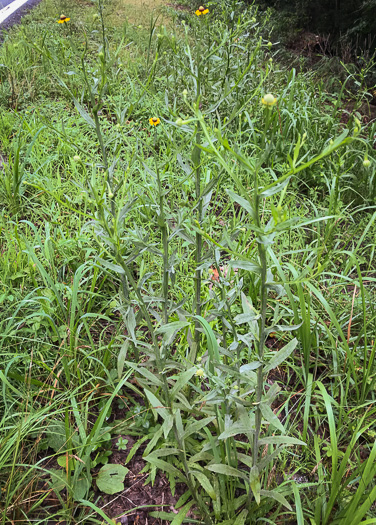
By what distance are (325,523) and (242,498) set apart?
0.80ft

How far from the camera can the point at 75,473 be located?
122cm

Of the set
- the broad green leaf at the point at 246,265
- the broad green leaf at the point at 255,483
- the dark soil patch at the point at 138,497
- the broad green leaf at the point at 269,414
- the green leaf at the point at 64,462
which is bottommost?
the dark soil patch at the point at 138,497

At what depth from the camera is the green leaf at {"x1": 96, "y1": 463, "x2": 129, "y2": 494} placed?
4.12 feet

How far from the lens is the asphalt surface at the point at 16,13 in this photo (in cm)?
529

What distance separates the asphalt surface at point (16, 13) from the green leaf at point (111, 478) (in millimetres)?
5300

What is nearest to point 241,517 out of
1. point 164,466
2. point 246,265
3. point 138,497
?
point 164,466

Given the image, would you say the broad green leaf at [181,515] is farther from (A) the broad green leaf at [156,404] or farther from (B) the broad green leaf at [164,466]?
(A) the broad green leaf at [156,404]

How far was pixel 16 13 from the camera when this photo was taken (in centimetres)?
582

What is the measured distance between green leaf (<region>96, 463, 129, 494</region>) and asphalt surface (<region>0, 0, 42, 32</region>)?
5300 mm

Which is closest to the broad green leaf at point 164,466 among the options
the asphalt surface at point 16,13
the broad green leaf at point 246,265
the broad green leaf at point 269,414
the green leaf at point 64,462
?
the green leaf at point 64,462

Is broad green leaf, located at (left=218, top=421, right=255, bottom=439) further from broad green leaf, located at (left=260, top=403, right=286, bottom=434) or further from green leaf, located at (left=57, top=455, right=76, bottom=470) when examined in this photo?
green leaf, located at (left=57, top=455, right=76, bottom=470)

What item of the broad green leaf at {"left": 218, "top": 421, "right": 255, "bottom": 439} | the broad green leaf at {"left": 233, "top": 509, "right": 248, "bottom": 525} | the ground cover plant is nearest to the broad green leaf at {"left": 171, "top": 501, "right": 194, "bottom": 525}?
the ground cover plant

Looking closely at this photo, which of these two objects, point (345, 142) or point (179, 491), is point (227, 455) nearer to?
point (179, 491)

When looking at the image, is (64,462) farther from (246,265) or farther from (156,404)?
(246,265)
